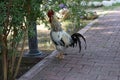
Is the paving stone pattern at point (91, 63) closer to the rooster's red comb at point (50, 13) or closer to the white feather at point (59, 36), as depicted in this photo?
the white feather at point (59, 36)

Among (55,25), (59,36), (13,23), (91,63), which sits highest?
(13,23)

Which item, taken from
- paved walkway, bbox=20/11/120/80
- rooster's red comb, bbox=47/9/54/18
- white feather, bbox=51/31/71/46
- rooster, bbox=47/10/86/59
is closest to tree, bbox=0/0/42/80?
paved walkway, bbox=20/11/120/80

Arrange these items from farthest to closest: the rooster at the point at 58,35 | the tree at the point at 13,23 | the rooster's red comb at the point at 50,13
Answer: the rooster at the point at 58,35 < the rooster's red comb at the point at 50,13 < the tree at the point at 13,23

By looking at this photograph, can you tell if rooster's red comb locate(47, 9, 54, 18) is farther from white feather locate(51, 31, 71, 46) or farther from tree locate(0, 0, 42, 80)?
tree locate(0, 0, 42, 80)

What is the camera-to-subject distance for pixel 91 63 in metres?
6.91

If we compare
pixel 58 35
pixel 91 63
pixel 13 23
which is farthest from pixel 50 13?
pixel 13 23

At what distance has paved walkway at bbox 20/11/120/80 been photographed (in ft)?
19.7

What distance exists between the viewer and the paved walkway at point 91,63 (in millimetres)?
6016

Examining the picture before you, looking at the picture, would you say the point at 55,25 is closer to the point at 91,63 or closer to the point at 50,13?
the point at 50,13

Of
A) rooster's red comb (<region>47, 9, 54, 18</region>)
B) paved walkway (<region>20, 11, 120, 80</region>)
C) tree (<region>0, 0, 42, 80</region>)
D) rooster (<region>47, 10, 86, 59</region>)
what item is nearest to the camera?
tree (<region>0, 0, 42, 80</region>)

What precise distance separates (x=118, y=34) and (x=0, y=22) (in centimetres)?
610

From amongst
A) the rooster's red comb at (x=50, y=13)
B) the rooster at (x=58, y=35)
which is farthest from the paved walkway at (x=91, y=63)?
the rooster's red comb at (x=50, y=13)

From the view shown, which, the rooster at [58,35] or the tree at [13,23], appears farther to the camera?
the rooster at [58,35]

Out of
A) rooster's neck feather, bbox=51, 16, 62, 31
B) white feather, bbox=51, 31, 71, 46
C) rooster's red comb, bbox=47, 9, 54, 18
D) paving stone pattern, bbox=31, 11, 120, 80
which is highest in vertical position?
rooster's red comb, bbox=47, 9, 54, 18
